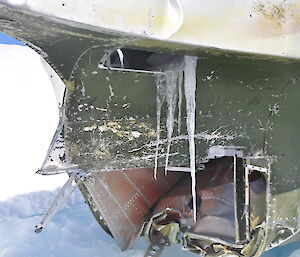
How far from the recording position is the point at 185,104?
206 centimetres

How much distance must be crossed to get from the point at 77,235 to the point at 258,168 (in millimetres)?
1605

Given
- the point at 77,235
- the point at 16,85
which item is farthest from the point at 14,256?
the point at 16,85

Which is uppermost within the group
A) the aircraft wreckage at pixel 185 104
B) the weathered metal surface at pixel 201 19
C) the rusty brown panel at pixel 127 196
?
the weathered metal surface at pixel 201 19

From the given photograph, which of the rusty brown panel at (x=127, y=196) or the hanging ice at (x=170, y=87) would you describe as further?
the rusty brown panel at (x=127, y=196)

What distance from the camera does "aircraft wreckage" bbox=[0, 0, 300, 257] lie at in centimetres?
155

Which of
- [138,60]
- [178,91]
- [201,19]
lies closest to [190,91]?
[178,91]

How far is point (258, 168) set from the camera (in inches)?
90.8

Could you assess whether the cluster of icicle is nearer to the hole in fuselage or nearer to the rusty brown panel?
the hole in fuselage

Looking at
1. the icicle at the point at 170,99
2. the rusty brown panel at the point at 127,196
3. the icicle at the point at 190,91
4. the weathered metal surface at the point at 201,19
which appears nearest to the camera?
the weathered metal surface at the point at 201,19

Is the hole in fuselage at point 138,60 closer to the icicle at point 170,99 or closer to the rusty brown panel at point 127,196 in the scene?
the icicle at point 170,99

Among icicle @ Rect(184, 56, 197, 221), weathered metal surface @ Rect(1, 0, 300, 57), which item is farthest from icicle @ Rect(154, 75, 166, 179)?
weathered metal surface @ Rect(1, 0, 300, 57)

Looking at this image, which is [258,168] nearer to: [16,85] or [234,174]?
[234,174]

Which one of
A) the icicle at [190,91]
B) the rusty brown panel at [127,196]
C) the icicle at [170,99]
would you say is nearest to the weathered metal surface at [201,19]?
the icicle at [190,91]

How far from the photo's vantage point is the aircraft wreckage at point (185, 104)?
1554mm
